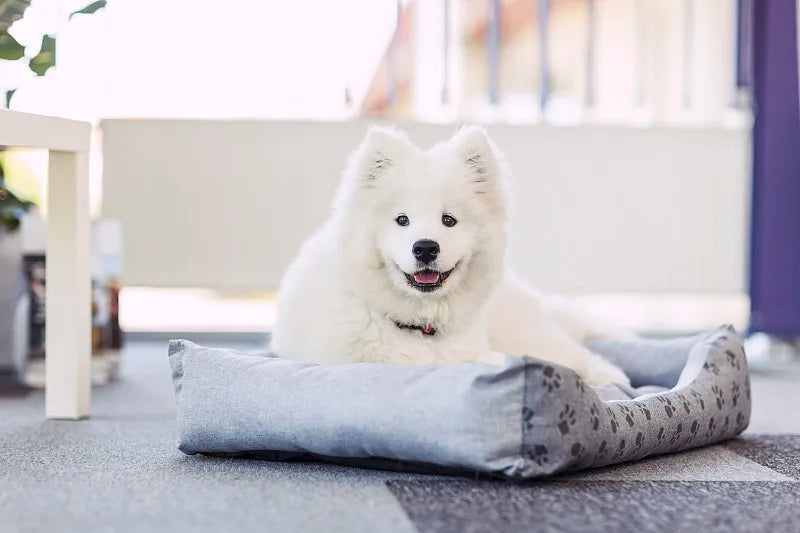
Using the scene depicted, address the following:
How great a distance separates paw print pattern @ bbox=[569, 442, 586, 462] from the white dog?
1.66 ft

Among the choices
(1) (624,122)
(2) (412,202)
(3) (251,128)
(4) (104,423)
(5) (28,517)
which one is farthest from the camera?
(1) (624,122)

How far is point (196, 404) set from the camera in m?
2.08

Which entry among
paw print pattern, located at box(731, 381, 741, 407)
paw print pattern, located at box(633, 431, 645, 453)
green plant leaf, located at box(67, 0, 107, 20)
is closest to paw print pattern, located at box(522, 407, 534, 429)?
paw print pattern, located at box(633, 431, 645, 453)

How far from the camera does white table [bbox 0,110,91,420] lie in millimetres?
2623

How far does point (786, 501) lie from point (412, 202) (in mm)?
993

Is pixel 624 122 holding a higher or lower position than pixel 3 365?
higher

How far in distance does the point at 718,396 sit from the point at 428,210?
2.72ft

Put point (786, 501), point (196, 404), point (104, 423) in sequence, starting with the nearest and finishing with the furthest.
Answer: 1. point (786, 501)
2. point (196, 404)
3. point (104, 423)

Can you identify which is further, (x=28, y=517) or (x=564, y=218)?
(x=564, y=218)

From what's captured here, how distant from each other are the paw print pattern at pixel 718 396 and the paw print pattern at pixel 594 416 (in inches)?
21.5

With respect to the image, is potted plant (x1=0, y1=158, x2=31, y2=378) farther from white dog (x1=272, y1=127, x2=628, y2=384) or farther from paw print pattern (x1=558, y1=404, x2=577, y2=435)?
paw print pattern (x1=558, y1=404, x2=577, y2=435)

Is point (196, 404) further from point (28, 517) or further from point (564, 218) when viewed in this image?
point (564, 218)

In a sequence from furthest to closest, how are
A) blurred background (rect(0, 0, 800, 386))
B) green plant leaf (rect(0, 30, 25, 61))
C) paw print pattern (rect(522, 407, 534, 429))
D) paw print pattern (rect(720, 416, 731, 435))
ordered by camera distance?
blurred background (rect(0, 0, 800, 386)) < green plant leaf (rect(0, 30, 25, 61)) < paw print pattern (rect(720, 416, 731, 435)) < paw print pattern (rect(522, 407, 534, 429))

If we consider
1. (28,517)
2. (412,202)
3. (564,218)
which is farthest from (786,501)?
(564,218)
